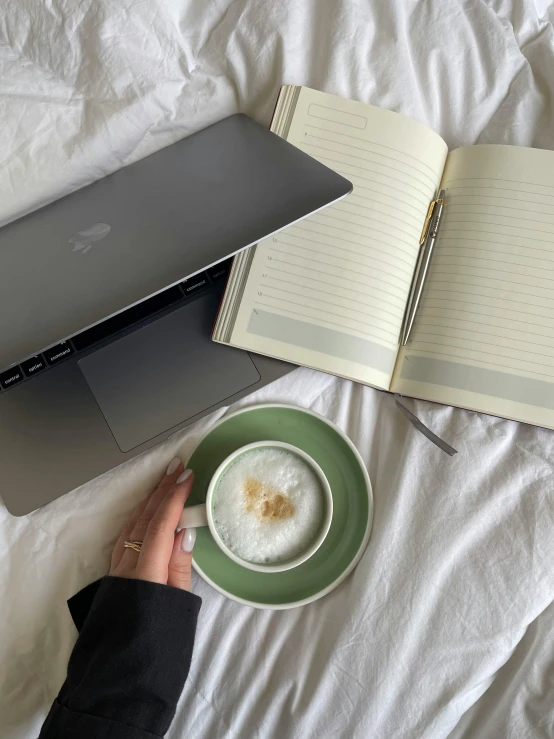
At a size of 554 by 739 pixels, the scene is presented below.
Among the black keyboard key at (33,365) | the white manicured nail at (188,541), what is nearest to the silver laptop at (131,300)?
the black keyboard key at (33,365)

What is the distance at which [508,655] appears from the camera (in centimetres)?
62

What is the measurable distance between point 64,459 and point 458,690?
0.49 m

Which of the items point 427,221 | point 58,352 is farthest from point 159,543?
point 427,221

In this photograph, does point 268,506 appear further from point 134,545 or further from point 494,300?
point 494,300

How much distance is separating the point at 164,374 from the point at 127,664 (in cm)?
30

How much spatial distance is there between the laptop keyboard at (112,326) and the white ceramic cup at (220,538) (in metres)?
0.20

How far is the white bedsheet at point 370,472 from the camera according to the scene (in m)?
0.61

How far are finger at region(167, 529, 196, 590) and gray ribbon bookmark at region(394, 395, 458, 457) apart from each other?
0.28 m

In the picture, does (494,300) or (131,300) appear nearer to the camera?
(131,300)

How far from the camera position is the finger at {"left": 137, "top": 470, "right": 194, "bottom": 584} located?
0.59 meters

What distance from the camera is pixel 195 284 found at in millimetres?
680

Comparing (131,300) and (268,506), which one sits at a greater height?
(131,300)

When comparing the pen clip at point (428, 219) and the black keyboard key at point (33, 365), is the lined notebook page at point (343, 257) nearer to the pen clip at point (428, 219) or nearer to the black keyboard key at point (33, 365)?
the pen clip at point (428, 219)

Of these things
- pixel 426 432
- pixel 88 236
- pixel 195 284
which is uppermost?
pixel 88 236
